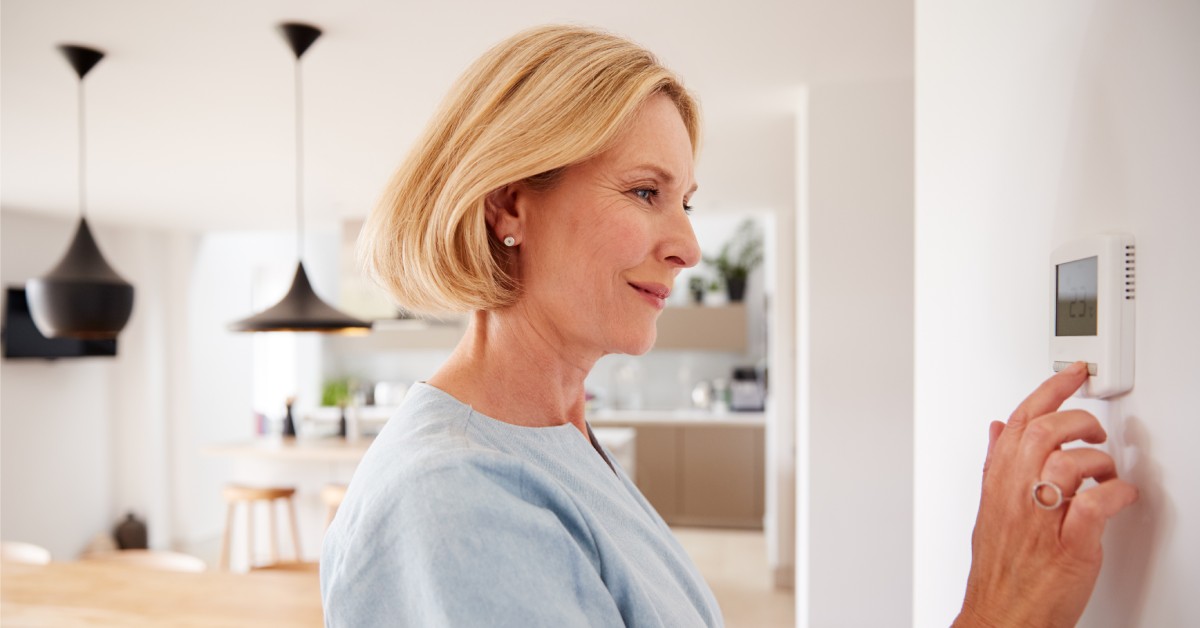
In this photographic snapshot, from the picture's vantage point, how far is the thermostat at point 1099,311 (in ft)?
2.09

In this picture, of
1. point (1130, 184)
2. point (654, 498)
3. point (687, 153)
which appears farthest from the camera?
point (654, 498)

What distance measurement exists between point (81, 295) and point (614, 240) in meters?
2.56

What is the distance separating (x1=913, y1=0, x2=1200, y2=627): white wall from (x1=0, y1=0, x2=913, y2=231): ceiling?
3.93ft

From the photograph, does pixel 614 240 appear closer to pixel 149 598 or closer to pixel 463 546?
pixel 463 546

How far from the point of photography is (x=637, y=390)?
26.0 feet

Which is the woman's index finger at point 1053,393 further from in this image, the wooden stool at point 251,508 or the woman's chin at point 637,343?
the wooden stool at point 251,508

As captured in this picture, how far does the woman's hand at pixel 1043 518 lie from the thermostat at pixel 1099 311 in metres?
0.02

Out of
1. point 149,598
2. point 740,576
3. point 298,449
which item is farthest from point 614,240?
point 740,576

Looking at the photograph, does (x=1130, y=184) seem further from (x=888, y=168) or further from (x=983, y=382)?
(x=888, y=168)

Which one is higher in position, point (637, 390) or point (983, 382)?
point (983, 382)

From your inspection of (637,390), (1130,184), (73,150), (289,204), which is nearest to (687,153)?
(1130,184)

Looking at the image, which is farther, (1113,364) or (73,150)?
(73,150)

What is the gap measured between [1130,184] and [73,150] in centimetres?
458

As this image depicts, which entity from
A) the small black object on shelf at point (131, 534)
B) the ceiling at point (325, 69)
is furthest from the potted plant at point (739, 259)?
the small black object on shelf at point (131, 534)
